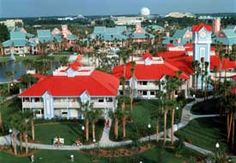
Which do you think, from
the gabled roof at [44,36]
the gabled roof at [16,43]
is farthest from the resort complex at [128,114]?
the gabled roof at [44,36]

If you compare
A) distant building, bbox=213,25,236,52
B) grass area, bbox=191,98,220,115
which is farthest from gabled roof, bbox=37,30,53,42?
grass area, bbox=191,98,220,115

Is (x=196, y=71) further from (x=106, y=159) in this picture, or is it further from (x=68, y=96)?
(x=106, y=159)

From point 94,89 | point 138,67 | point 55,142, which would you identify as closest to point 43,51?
point 138,67

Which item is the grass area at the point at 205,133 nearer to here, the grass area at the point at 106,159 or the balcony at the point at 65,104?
the grass area at the point at 106,159

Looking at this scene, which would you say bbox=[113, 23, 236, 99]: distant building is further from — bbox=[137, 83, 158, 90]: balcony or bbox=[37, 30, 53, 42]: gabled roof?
bbox=[37, 30, 53, 42]: gabled roof

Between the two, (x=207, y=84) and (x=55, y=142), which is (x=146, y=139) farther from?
(x=207, y=84)

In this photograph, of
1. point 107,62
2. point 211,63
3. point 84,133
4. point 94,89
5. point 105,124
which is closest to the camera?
point 84,133
